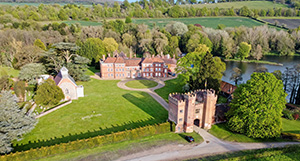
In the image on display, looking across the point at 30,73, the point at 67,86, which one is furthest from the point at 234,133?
the point at 30,73

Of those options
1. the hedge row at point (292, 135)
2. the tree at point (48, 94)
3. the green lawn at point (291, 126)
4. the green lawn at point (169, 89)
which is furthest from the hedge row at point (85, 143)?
the green lawn at point (291, 126)

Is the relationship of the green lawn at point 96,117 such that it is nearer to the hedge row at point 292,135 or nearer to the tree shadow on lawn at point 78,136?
the tree shadow on lawn at point 78,136

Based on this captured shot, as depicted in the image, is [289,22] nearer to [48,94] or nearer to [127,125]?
[127,125]

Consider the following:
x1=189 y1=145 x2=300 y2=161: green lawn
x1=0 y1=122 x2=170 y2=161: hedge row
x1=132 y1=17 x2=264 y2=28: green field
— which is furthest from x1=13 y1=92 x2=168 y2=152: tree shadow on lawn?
x1=132 y1=17 x2=264 y2=28: green field


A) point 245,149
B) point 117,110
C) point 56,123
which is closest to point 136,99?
point 117,110

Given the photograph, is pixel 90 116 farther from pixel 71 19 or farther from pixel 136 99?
pixel 71 19

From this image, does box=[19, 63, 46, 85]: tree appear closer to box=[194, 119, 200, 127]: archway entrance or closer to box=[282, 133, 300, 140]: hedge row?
box=[194, 119, 200, 127]: archway entrance
